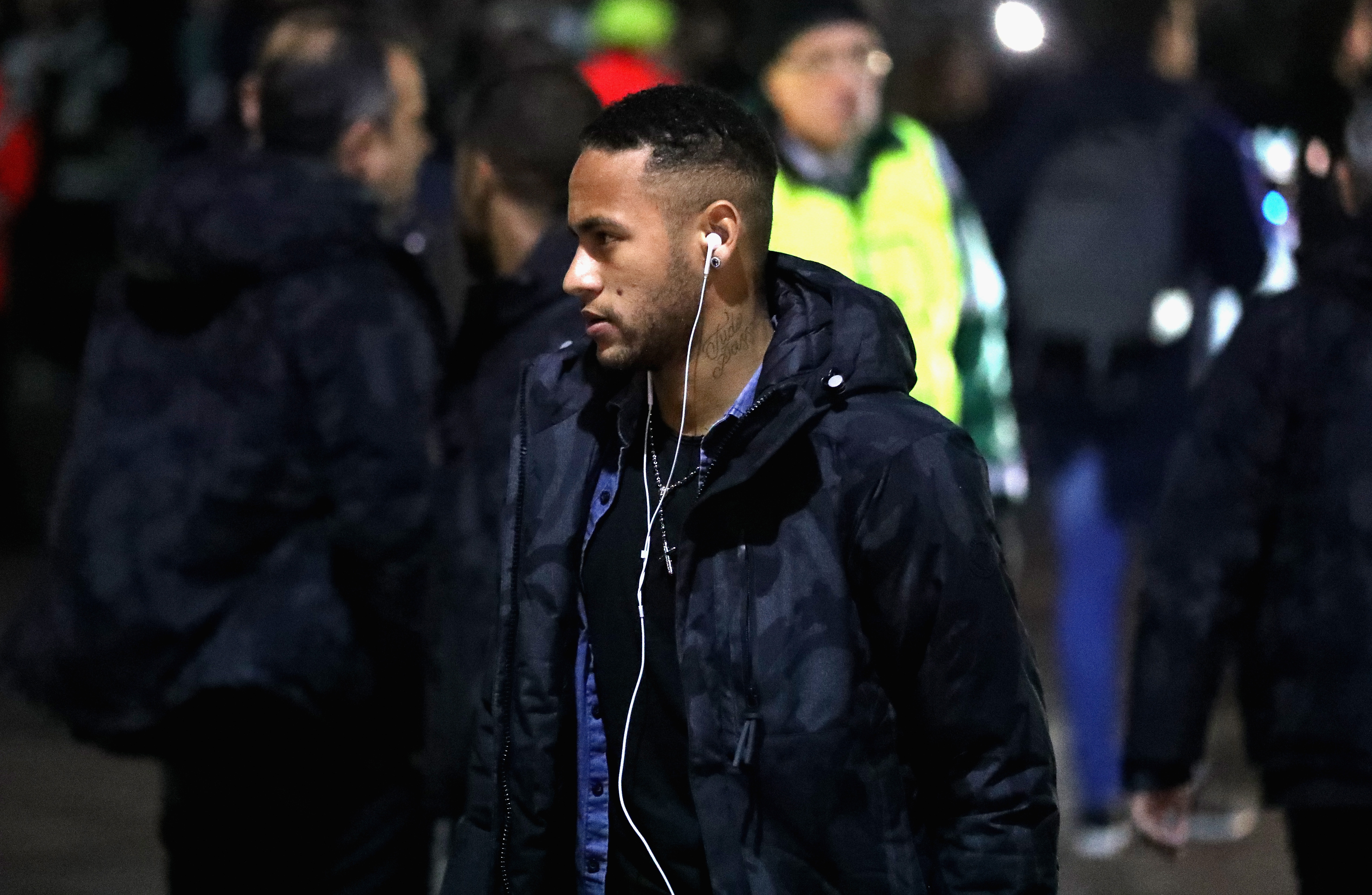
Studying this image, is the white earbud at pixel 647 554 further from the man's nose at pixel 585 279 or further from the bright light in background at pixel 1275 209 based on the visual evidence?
the bright light in background at pixel 1275 209

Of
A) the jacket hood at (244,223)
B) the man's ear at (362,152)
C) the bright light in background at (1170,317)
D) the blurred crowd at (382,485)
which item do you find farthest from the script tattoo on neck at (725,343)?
the bright light in background at (1170,317)

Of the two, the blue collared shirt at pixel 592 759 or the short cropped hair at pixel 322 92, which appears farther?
the short cropped hair at pixel 322 92

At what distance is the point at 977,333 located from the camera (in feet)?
19.2

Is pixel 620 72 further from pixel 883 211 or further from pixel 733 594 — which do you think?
pixel 733 594

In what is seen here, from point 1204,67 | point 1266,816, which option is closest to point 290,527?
point 1266,816

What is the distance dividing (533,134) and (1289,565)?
1.62 metres

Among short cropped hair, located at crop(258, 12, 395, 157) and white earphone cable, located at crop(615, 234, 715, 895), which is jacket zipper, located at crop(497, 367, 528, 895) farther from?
short cropped hair, located at crop(258, 12, 395, 157)

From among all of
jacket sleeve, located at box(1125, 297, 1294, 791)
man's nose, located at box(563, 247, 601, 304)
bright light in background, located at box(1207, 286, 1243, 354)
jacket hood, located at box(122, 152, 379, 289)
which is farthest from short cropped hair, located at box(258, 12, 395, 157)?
bright light in background, located at box(1207, 286, 1243, 354)

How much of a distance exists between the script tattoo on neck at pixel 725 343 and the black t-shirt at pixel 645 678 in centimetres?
11

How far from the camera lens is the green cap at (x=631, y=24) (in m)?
7.89

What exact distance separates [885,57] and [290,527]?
2.68m

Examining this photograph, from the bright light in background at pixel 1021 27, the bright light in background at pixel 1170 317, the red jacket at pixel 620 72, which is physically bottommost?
the bright light in background at pixel 1170 317

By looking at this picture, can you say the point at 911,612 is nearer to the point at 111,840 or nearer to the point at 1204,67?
the point at 111,840

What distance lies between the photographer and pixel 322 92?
176 inches
